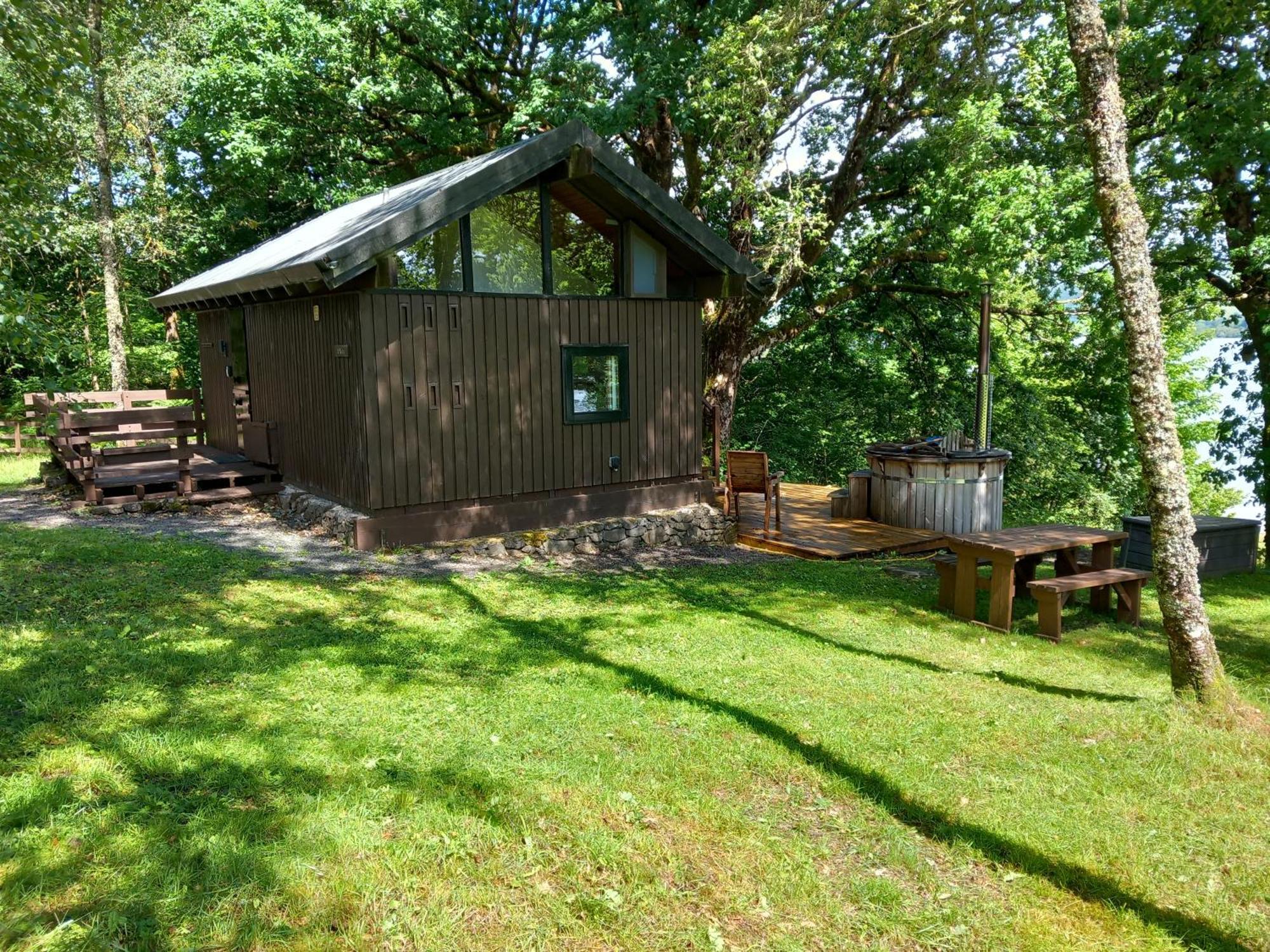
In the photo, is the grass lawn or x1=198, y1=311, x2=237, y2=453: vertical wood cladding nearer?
the grass lawn

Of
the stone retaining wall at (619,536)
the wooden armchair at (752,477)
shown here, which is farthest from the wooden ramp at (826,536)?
the stone retaining wall at (619,536)

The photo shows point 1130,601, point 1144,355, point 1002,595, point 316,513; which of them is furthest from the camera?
point 316,513

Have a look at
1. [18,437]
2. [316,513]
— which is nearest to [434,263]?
[316,513]

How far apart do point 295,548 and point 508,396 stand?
9.52ft

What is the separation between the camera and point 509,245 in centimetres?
1019

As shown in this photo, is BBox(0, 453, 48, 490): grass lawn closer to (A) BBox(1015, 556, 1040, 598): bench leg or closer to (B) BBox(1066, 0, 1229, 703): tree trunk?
(A) BBox(1015, 556, 1040, 598): bench leg

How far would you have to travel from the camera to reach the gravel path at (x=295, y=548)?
891cm

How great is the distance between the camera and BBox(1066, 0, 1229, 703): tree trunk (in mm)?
4926

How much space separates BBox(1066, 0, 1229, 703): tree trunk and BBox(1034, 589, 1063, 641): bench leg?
202 centimetres

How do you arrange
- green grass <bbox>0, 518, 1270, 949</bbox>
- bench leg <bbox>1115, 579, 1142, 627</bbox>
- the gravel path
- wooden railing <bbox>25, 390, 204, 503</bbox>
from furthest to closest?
wooden railing <bbox>25, 390, 204, 503</bbox>, the gravel path, bench leg <bbox>1115, 579, 1142, 627</bbox>, green grass <bbox>0, 518, 1270, 949</bbox>

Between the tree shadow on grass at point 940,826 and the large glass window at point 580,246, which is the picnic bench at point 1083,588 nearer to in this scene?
the tree shadow on grass at point 940,826

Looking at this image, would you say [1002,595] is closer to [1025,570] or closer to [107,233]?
[1025,570]

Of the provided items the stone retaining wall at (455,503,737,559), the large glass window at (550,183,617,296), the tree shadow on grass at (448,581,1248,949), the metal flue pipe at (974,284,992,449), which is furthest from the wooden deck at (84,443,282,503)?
the metal flue pipe at (974,284,992,449)

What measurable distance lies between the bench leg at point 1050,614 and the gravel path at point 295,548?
12.5 feet
